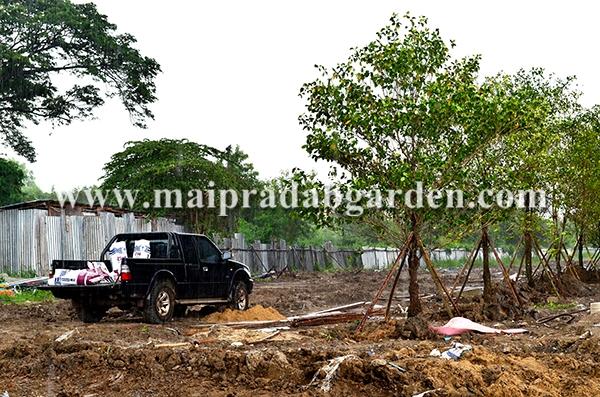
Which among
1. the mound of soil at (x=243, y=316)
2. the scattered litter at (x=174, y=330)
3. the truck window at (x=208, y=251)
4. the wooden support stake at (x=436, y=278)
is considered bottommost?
the mound of soil at (x=243, y=316)

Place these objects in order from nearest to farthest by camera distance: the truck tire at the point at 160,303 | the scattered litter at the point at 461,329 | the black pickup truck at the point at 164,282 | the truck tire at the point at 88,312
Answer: the scattered litter at the point at 461,329, the black pickup truck at the point at 164,282, the truck tire at the point at 160,303, the truck tire at the point at 88,312

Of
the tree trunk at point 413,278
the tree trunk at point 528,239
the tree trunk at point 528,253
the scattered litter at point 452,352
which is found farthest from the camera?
the tree trunk at point 528,253

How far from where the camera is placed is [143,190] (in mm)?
29359

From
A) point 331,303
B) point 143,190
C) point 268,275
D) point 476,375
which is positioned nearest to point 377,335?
point 476,375

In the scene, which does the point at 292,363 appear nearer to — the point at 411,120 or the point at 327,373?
the point at 327,373

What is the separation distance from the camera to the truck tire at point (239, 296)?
1697 cm

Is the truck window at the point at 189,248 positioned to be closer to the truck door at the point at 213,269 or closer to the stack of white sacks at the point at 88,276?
the truck door at the point at 213,269

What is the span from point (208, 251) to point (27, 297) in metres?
6.69

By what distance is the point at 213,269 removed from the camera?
1625cm

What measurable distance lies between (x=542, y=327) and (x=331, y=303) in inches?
360

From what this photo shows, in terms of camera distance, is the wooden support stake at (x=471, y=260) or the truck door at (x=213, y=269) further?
the wooden support stake at (x=471, y=260)

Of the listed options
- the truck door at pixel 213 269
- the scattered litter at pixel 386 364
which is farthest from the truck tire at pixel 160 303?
the scattered litter at pixel 386 364

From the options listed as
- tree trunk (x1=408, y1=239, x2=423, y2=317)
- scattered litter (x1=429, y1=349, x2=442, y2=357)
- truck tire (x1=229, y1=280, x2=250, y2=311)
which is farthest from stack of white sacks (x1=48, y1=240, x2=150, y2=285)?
scattered litter (x1=429, y1=349, x2=442, y2=357)

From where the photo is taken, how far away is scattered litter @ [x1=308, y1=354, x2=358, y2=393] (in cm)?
779
